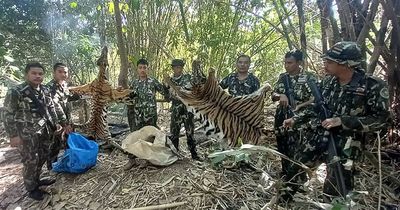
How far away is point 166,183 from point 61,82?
5.93 feet

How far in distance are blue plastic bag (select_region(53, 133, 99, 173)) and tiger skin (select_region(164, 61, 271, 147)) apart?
1.59 meters

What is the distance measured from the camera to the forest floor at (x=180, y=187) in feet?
10.0

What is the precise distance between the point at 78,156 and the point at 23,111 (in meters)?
0.72

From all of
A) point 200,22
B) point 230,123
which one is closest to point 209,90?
point 230,123

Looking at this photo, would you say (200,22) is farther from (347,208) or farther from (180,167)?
(347,208)

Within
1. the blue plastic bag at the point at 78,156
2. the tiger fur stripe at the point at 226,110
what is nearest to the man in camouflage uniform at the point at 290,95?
the tiger fur stripe at the point at 226,110

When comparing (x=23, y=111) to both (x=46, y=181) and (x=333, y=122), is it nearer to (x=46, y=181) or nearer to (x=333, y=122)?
(x=46, y=181)

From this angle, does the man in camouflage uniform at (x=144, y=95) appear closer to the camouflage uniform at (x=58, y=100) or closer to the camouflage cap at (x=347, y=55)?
the camouflage uniform at (x=58, y=100)

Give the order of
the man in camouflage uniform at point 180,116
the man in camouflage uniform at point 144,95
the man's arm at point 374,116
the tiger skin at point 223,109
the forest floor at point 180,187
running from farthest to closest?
1. the man in camouflage uniform at point 144,95
2. the man in camouflage uniform at point 180,116
3. the forest floor at point 180,187
4. the tiger skin at point 223,109
5. the man's arm at point 374,116

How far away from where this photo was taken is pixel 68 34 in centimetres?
916

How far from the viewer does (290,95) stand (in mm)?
3432

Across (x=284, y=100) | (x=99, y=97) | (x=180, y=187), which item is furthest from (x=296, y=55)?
(x=99, y=97)

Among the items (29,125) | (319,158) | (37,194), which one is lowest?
(37,194)

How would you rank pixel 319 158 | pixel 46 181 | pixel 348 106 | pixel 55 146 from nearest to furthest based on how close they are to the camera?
pixel 348 106 → pixel 319 158 → pixel 46 181 → pixel 55 146
